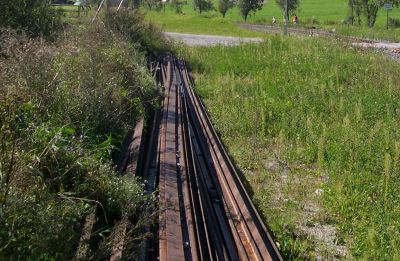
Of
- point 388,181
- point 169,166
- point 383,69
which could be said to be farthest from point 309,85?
point 169,166

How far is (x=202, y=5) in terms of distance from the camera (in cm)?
8719

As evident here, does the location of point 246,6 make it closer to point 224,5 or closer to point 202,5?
point 224,5

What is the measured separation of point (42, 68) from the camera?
7.59 m

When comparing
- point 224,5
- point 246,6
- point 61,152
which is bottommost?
point 61,152

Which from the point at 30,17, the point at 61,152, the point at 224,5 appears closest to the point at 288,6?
the point at 224,5

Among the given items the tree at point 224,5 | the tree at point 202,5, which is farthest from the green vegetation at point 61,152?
the tree at point 202,5

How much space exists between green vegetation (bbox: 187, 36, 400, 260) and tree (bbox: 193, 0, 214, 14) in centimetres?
6940

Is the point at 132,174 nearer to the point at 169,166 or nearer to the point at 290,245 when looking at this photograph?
the point at 169,166

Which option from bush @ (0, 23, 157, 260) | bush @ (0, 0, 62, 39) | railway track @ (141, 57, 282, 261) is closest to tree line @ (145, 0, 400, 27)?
bush @ (0, 0, 62, 39)

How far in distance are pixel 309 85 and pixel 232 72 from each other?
393 cm

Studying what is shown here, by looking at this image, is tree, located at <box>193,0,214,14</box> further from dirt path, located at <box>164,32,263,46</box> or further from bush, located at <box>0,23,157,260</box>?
bush, located at <box>0,23,157,260</box>

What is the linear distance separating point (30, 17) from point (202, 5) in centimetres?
7425

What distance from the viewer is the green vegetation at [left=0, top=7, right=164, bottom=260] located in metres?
4.14

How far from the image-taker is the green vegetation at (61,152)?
4141mm
